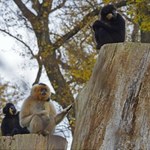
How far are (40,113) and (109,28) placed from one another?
1.91 meters

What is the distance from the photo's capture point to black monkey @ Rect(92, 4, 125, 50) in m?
11.2

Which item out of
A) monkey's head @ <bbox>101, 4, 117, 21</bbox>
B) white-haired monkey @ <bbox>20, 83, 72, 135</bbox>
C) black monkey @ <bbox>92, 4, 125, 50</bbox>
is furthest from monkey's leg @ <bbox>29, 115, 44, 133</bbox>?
monkey's head @ <bbox>101, 4, 117, 21</bbox>

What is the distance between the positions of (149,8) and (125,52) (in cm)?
1140

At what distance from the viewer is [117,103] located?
20.9 feet

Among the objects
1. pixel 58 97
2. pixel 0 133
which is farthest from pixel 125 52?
pixel 58 97

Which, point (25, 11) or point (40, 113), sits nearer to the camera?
point (40, 113)

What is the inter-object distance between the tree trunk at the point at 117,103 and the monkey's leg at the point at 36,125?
4158 millimetres

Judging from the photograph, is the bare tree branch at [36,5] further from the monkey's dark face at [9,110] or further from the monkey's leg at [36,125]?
the monkey's leg at [36,125]

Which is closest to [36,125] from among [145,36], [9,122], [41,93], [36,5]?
[41,93]

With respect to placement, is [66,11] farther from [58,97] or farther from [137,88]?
[137,88]

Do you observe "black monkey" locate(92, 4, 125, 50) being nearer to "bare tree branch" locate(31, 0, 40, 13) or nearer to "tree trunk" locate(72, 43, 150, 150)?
"tree trunk" locate(72, 43, 150, 150)

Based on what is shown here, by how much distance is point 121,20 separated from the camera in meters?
11.4

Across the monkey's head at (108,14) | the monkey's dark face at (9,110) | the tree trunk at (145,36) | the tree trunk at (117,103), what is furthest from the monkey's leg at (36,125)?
the tree trunk at (145,36)

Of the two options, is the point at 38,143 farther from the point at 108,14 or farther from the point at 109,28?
the point at 108,14
